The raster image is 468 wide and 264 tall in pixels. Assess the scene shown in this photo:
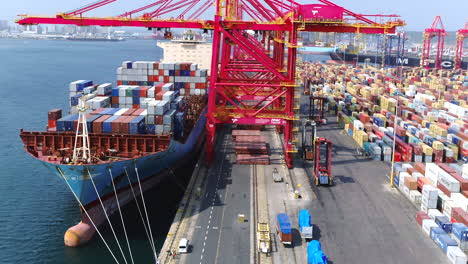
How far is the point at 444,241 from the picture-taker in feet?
104

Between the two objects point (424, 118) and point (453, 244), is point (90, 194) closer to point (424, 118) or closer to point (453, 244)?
point (453, 244)

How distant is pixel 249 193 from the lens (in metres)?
41.9

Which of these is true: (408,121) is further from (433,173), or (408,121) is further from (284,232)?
(284,232)

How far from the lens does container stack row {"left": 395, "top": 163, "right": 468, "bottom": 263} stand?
31.8 metres

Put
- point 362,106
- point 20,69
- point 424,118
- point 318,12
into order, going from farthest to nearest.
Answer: point 20,69, point 362,106, point 424,118, point 318,12

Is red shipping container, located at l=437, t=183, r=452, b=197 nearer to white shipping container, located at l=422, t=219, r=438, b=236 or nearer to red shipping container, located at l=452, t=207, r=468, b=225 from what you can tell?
red shipping container, located at l=452, t=207, r=468, b=225

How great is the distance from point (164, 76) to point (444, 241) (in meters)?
38.0

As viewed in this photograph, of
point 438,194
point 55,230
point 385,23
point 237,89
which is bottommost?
point 55,230

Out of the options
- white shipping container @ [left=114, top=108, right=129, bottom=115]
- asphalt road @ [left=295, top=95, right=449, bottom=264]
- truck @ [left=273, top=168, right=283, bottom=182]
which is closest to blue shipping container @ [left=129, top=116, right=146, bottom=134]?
white shipping container @ [left=114, top=108, right=129, bottom=115]

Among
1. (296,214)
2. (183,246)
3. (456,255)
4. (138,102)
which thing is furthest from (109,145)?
(456,255)

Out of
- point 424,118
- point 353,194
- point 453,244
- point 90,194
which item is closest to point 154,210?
point 90,194

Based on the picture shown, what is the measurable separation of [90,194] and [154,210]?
23.9 feet

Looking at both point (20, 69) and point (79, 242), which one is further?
point (20, 69)

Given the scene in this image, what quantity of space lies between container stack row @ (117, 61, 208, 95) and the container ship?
24.9 ft
